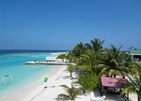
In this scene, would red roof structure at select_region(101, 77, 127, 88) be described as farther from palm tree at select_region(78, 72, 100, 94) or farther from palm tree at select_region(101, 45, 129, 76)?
palm tree at select_region(101, 45, 129, 76)

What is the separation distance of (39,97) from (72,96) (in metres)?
3.02

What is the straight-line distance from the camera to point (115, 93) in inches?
681

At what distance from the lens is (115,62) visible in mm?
18688

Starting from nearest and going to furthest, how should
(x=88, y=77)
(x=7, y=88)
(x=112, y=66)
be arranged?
(x=88, y=77)
(x=112, y=66)
(x=7, y=88)

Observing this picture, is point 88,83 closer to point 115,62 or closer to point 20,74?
point 115,62

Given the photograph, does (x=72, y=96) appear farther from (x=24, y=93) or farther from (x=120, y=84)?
(x=24, y=93)

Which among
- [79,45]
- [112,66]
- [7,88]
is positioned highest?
[79,45]

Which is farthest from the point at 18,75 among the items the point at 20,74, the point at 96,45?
the point at 96,45

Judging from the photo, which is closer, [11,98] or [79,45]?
[11,98]

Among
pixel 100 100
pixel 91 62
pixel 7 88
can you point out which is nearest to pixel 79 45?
pixel 91 62

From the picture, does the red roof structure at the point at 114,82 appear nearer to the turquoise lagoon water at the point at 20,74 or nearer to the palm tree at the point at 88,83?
the palm tree at the point at 88,83

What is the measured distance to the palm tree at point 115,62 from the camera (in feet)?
61.2

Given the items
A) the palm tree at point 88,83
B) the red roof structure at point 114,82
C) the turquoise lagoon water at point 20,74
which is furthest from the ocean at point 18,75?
the red roof structure at point 114,82

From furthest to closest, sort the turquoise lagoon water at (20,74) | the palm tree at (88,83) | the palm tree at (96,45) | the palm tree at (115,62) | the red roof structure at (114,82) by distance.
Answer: the palm tree at (96,45) → the turquoise lagoon water at (20,74) → the palm tree at (115,62) → the palm tree at (88,83) → the red roof structure at (114,82)
